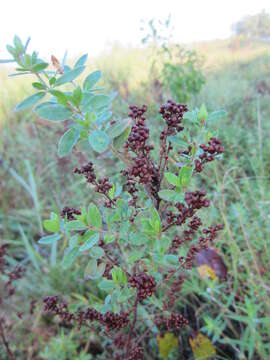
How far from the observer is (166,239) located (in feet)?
2.20

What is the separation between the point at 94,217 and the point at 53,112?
214mm

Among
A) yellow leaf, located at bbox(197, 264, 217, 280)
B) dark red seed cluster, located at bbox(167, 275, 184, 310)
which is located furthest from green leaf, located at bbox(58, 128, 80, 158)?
yellow leaf, located at bbox(197, 264, 217, 280)

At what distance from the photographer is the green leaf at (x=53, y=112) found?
55 centimetres

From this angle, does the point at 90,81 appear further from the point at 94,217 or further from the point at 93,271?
the point at 93,271

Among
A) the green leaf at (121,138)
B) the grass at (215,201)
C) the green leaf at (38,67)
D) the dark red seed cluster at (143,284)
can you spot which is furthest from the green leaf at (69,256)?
the grass at (215,201)

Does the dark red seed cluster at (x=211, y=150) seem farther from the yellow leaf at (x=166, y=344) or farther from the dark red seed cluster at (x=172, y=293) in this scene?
the yellow leaf at (x=166, y=344)

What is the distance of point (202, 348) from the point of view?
1.17 metres

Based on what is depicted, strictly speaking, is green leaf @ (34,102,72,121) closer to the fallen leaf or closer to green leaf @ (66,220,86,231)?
green leaf @ (66,220,86,231)

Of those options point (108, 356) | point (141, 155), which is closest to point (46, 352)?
point (108, 356)

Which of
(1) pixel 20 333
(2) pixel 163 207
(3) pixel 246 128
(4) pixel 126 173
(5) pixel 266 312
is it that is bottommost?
(1) pixel 20 333

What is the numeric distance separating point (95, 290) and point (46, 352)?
0.42m

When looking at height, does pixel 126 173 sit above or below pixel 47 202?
above

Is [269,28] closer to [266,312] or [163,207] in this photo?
[266,312]

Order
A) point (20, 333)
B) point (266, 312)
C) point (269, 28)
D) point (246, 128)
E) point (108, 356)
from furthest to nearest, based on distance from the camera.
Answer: point (269, 28)
point (246, 128)
point (20, 333)
point (108, 356)
point (266, 312)
